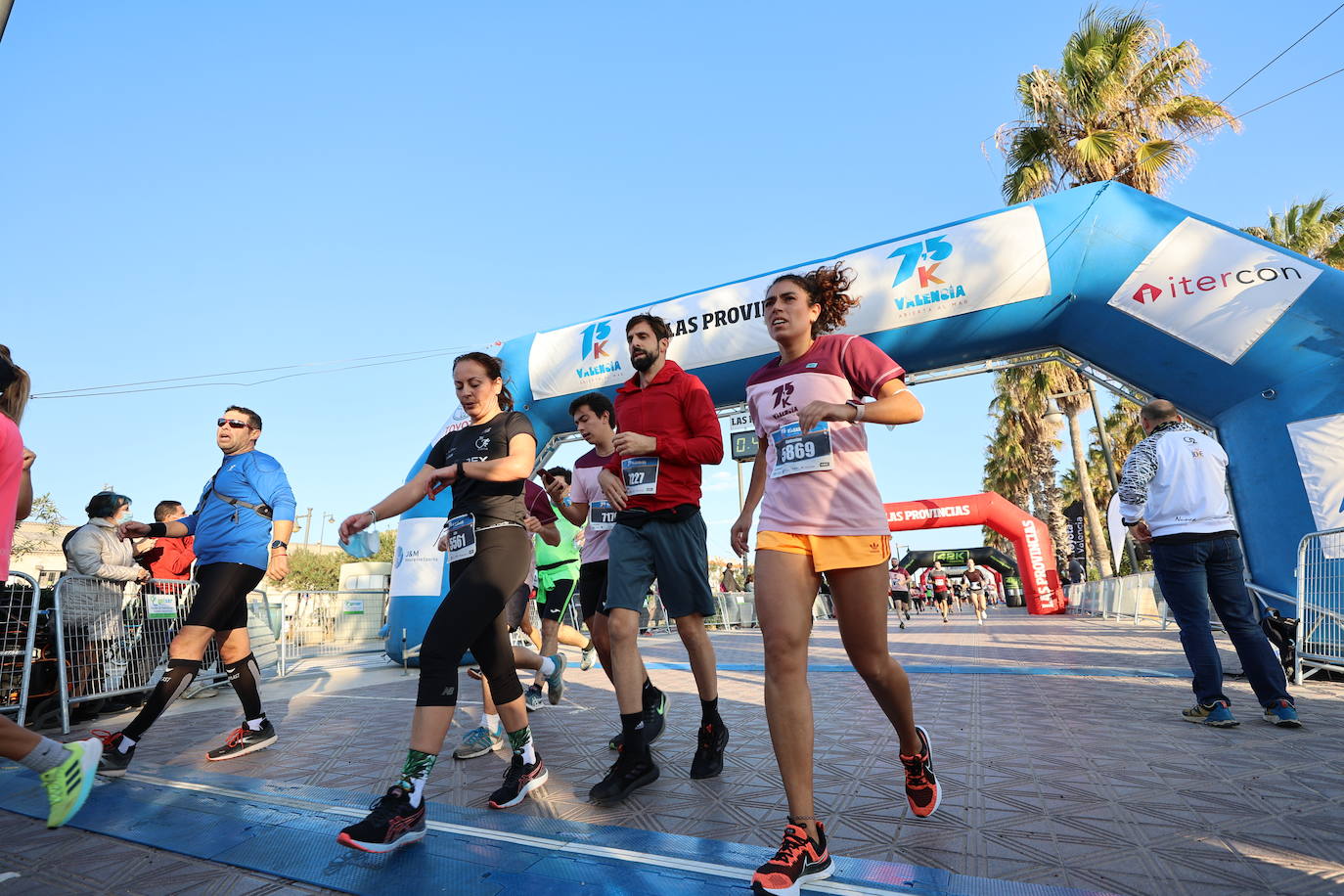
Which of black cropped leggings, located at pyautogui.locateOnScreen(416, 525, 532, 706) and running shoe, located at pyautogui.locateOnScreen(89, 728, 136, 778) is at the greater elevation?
black cropped leggings, located at pyautogui.locateOnScreen(416, 525, 532, 706)

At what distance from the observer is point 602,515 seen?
371 centimetres

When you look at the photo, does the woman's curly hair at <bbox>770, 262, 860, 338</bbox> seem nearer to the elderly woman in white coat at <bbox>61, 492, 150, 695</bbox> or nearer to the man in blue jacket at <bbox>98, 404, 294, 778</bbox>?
the man in blue jacket at <bbox>98, 404, 294, 778</bbox>

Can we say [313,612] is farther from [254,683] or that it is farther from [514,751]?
[514,751]

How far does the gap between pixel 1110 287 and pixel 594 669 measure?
6754 mm

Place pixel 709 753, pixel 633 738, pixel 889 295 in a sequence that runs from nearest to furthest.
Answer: pixel 633 738 < pixel 709 753 < pixel 889 295

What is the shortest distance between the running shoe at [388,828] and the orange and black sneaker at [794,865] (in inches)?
43.8

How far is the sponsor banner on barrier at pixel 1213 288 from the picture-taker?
6.38 meters

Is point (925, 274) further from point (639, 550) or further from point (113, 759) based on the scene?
point (113, 759)

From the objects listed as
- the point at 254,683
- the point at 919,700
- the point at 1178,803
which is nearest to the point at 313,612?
the point at 254,683

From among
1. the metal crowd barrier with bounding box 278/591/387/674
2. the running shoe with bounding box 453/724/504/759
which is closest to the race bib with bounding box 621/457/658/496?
the running shoe with bounding box 453/724/504/759

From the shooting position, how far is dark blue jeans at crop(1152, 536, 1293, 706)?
3918 mm

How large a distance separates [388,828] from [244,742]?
7.53 feet

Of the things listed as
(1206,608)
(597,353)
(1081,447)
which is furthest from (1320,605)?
(1081,447)

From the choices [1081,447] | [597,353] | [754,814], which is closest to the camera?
[754,814]
